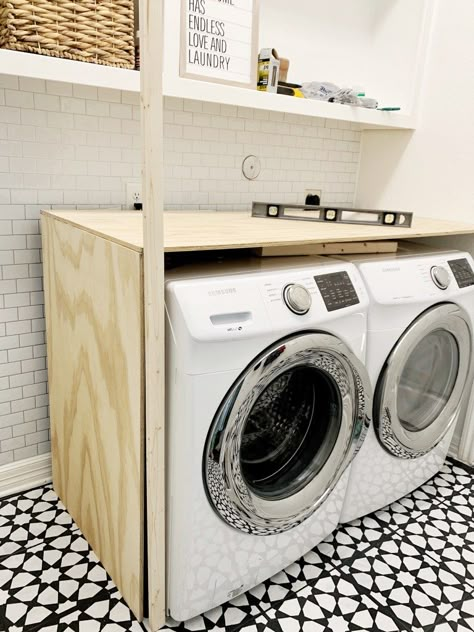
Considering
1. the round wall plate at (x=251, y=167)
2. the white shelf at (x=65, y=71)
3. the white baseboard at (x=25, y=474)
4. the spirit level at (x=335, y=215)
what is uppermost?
the white shelf at (x=65, y=71)

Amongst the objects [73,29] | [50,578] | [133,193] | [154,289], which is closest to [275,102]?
[133,193]

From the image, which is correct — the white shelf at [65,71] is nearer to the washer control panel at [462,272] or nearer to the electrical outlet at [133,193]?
the electrical outlet at [133,193]

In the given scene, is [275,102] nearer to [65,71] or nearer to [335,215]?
[335,215]

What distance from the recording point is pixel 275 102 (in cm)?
180

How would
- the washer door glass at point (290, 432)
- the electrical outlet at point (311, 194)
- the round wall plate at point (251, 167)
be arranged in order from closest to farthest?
the washer door glass at point (290, 432) < the round wall plate at point (251, 167) < the electrical outlet at point (311, 194)

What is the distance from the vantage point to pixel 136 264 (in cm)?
109

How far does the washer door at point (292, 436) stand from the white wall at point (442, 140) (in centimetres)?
111

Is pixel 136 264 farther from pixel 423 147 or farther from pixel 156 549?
pixel 423 147

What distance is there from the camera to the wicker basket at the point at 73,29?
1.32 meters

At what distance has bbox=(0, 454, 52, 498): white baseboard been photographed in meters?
1.83

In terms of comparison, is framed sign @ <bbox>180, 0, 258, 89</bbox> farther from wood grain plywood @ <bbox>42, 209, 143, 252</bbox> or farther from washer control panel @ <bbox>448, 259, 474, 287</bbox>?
washer control panel @ <bbox>448, 259, 474, 287</bbox>

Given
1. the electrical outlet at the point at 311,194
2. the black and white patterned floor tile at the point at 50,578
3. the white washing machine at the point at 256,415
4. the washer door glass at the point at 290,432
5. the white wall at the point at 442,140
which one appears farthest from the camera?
the electrical outlet at the point at 311,194

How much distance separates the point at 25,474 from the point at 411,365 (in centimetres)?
147

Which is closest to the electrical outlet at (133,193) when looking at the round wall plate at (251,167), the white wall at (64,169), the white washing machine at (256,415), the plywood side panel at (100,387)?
the white wall at (64,169)
